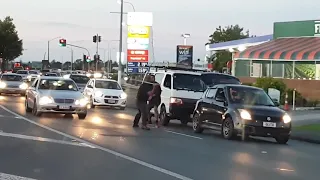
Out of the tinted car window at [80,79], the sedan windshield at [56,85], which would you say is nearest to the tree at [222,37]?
the tinted car window at [80,79]

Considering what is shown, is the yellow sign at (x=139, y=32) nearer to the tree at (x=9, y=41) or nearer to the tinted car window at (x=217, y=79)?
the tinted car window at (x=217, y=79)

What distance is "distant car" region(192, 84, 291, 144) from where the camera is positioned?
54.9ft

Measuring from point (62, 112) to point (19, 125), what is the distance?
12.3ft

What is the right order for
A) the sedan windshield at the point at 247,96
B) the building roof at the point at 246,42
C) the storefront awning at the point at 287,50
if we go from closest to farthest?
the sedan windshield at the point at 247,96, the storefront awning at the point at 287,50, the building roof at the point at 246,42

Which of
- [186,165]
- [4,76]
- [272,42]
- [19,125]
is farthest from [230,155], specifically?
[272,42]

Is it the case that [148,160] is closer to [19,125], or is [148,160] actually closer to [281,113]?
[281,113]

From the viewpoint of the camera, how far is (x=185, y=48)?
54906 mm

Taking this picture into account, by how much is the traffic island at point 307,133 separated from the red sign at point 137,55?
31875 millimetres

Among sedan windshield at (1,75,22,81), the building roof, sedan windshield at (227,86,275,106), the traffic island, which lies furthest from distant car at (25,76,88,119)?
the building roof

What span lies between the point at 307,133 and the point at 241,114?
4.21 meters

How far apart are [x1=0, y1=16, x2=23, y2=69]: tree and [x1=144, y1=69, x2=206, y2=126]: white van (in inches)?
2479

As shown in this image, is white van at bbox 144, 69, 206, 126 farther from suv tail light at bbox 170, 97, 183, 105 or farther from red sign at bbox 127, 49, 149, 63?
red sign at bbox 127, 49, 149, 63

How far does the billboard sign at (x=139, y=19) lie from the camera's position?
174 feet

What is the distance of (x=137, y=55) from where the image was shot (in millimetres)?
53750
